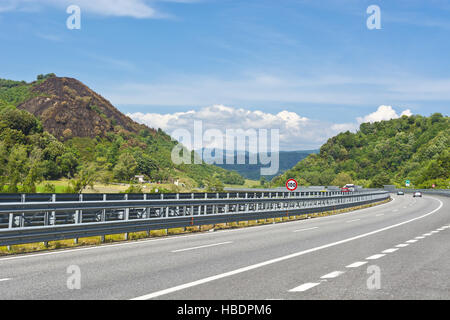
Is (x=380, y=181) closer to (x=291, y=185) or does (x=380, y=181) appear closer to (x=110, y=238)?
(x=291, y=185)

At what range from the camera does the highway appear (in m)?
7.59

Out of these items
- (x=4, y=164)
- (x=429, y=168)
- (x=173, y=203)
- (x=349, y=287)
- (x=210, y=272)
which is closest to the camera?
(x=349, y=287)

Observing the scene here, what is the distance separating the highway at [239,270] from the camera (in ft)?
24.9

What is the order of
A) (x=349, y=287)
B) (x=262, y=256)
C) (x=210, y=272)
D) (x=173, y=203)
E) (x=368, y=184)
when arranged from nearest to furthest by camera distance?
(x=349, y=287), (x=210, y=272), (x=262, y=256), (x=173, y=203), (x=368, y=184)

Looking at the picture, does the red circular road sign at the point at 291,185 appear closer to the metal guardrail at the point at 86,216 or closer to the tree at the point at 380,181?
the metal guardrail at the point at 86,216

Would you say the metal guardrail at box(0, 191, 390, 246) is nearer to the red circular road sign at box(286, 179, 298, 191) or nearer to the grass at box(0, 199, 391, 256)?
the grass at box(0, 199, 391, 256)

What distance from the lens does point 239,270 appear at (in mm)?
9828

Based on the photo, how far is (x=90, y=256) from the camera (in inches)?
A: 482

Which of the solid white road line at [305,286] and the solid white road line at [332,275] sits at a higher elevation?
the solid white road line at [305,286]

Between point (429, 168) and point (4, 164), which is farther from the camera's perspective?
point (429, 168)

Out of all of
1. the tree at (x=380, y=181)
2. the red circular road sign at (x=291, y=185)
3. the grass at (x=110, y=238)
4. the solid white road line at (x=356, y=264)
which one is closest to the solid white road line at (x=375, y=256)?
the solid white road line at (x=356, y=264)
